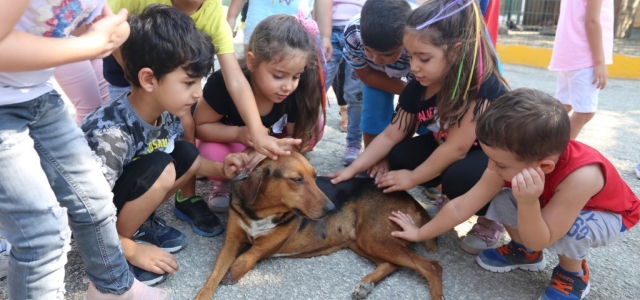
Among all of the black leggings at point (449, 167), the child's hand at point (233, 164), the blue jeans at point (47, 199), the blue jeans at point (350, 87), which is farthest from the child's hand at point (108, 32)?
the blue jeans at point (350, 87)

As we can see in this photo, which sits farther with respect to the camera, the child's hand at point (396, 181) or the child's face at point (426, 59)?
the child's hand at point (396, 181)

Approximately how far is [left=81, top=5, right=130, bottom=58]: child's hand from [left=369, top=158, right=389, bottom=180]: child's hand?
2111 mm

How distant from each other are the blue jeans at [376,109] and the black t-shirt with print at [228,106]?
91 centimetres

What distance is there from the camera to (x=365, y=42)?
3430mm

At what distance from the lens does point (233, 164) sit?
9.93ft

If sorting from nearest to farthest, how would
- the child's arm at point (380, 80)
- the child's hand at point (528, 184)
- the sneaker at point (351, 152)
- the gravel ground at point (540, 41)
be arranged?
the child's hand at point (528, 184) < the child's arm at point (380, 80) < the sneaker at point (351, 152) < the gravel ground at point (540, 41)

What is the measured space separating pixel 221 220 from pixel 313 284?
3.27ft

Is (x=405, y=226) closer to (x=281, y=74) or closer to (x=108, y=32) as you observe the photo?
(x=281, y=74)

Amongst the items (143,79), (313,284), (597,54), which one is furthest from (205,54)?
(597,54)

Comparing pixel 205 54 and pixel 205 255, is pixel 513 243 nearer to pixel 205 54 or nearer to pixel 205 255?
pixel 205 255

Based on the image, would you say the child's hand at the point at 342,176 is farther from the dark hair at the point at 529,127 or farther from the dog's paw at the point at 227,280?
the dark hair at the point at 529,127

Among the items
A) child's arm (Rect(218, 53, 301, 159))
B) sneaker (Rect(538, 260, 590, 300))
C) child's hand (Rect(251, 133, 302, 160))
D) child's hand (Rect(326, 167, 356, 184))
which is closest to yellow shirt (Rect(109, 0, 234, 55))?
child's arm (Rect(218, 53, 301, 159))

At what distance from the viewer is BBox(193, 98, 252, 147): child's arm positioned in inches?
138

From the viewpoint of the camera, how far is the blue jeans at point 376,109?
427 cm
